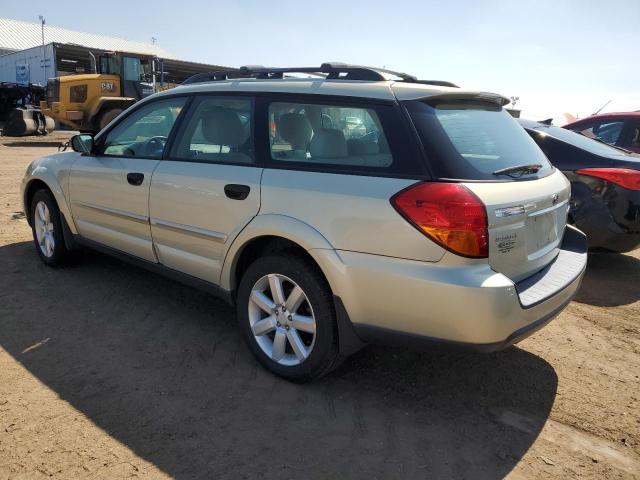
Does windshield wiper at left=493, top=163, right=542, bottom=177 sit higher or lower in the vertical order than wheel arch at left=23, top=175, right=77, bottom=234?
higher

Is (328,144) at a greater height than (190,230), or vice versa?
(328,144)

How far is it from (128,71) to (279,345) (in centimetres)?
1693

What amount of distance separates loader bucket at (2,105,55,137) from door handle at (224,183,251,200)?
2007cm

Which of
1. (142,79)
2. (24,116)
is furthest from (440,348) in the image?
(24,116)

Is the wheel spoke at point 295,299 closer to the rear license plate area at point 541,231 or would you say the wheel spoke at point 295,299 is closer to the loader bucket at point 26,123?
the rear license plate area at point 541,231

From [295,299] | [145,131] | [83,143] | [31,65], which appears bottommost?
[295,299]

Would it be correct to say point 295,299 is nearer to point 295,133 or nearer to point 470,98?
point 295,133

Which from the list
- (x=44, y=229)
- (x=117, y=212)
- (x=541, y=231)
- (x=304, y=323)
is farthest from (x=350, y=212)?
(x=44, y=229)

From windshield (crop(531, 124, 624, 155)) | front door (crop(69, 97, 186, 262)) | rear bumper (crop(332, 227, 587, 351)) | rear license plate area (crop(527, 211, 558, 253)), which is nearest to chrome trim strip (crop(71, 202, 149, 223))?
front door (crop(69, 97, 186, 262))

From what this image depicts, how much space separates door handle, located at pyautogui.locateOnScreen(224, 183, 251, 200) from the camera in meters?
3.04

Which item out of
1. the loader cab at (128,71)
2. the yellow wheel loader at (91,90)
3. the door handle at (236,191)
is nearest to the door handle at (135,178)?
the door handle at (236,191)

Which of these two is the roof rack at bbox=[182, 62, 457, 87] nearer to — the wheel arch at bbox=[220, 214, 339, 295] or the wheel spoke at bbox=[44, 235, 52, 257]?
the wheel arch at bbox=[220, 214, 339, 295]

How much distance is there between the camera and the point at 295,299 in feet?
9.62

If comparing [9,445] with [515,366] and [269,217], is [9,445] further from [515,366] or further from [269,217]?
[515,366]
